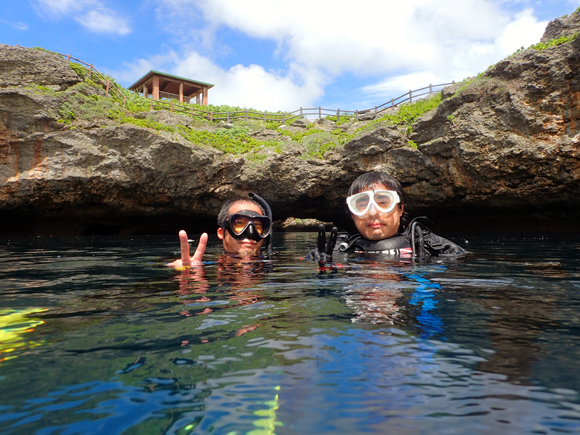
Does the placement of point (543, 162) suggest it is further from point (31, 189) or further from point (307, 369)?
point (31, 189)

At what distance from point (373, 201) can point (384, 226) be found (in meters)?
0.37

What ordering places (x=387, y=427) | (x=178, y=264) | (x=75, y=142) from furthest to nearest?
(x=75, y=142) → (x=178, y=264) → (x=387, y=427)

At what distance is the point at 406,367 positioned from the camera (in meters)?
1.06

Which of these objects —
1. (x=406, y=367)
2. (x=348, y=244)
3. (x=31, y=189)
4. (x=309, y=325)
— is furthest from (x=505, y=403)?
(x=31, y=189)

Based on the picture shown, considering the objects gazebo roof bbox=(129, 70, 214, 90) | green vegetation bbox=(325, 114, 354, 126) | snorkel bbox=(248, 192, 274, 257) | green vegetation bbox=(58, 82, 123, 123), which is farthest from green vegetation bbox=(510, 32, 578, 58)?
gazebo roof bbox=(129, 70, 214, 90)

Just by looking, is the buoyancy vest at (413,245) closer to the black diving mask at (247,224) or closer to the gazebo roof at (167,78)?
the black diving mask at (247,224)

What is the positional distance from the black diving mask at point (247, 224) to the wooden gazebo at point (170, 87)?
824 inches

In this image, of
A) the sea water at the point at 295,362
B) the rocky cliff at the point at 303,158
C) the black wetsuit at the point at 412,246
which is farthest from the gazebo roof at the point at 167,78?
the sea water at the point at 295,362

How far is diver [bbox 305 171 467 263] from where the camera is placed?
3.98 metres

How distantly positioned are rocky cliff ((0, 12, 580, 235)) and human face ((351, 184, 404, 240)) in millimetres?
8904

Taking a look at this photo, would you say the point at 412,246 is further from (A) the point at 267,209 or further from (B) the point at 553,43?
(B) the point at 553,43

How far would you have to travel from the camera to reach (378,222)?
4098mm

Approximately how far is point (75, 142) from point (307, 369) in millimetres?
14266

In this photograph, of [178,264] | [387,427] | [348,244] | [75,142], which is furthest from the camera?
[75,142]
